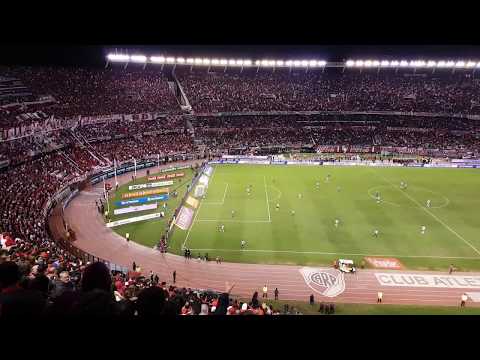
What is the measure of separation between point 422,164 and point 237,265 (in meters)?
43.6

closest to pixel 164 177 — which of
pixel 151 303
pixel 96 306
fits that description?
pixel 151 303

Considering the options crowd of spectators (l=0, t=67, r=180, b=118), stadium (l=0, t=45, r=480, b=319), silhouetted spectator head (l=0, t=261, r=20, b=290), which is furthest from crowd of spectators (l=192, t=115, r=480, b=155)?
silhouetted spectator head (l=0, t=261, r=20, b=290)

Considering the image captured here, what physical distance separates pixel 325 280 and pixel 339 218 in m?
11.8

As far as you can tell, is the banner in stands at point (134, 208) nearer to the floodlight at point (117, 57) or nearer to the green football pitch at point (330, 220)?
the green football pitch at point (330, 220)

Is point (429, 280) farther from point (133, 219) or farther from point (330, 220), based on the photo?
point (133, 219)

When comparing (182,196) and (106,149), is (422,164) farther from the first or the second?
(106,149)

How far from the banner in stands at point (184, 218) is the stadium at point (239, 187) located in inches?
9.0

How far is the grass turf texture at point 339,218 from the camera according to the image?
29094 millimetres

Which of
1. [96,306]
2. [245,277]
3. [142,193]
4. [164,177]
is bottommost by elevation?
[96,306]

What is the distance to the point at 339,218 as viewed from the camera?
36281mm

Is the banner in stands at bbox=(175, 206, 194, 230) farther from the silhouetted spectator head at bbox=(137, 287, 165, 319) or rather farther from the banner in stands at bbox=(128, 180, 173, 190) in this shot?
the silhouetted spectator head at bbox=(137, 287, 165, 319)

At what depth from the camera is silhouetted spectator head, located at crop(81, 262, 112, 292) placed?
14.5ft

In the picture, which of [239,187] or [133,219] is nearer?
[133,219]
